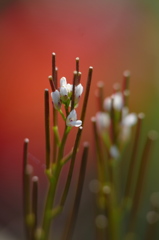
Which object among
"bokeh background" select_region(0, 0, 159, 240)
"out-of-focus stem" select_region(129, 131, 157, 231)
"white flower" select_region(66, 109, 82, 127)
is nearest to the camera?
"white flower" select_region(66, 109, 82, 127)

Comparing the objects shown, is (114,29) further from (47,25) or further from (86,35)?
(47,25)

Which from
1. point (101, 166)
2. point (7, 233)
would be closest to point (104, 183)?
point (101, 166)

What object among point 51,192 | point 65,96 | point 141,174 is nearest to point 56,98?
point 65,96

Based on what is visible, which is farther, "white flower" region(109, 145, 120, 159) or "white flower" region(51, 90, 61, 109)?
"white flower" region(109, 145, 120, 159)

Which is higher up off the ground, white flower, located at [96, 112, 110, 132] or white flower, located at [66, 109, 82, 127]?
white flower, located at [66, 109, 82, 127]

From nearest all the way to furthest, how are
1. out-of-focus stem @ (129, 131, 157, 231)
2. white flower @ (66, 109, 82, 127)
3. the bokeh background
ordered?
white flower @ (66, 109, 82, 127)
out-of-focus stem @ (129, 131, 157, 231)
the bokeh background

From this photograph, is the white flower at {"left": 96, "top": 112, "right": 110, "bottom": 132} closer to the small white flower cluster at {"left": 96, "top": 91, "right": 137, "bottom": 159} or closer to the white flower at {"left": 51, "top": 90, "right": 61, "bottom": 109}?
the small white flower cluster at {"left": 96, "top": 91, "right": 137, "bottom": 159}

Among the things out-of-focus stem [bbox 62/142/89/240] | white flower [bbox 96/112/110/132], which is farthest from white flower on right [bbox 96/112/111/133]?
out-of-focus stem [bbox 62/142/89/240]
